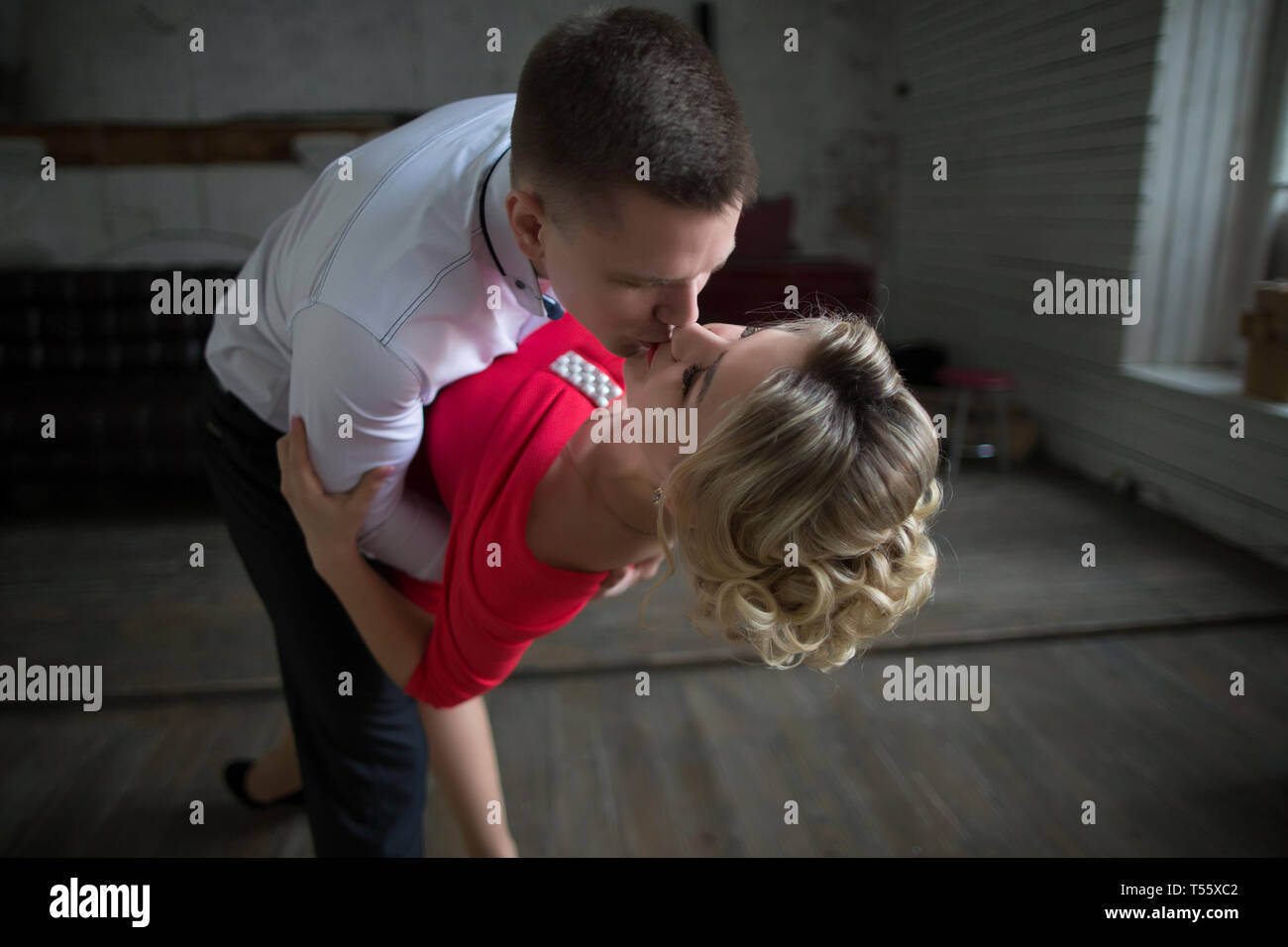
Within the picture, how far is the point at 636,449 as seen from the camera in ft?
3.06

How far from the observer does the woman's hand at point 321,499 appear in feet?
3.42

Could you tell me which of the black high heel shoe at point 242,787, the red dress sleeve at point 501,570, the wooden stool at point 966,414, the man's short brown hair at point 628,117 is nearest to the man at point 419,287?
the man's short brown hair at point 628,117

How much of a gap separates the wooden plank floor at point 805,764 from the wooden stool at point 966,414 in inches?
63.1

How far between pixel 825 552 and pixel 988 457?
3.42 meters

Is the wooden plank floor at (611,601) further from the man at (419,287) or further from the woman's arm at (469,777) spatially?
the man at (419,287)

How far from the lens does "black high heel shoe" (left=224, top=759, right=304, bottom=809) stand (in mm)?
1695

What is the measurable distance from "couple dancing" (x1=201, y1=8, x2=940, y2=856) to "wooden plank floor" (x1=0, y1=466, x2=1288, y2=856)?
0.46 m

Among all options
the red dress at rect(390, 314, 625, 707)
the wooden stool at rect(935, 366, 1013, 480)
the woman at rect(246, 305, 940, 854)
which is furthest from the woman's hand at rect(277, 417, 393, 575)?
the wooden stool at rect(935, 366, 1013, 480)

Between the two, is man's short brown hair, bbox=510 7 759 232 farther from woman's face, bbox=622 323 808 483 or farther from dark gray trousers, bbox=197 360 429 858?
dark gray trousers, bbox=197 360 429 858

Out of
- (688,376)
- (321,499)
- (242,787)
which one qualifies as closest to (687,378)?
(688,376)

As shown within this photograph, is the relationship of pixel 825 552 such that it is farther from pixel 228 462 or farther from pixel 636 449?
pixel 228 462

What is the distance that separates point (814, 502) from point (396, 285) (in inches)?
21.0

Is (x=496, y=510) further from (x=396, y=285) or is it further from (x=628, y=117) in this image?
(x=628, y=117)
